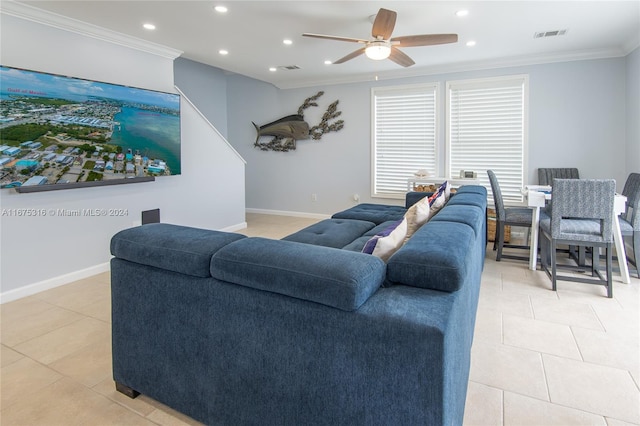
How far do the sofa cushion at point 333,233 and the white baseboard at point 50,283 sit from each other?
2093mm

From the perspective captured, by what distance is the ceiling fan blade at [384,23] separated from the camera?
292 cm

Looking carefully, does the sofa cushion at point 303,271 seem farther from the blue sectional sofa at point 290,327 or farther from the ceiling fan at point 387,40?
the ceiling fan at point 387,40

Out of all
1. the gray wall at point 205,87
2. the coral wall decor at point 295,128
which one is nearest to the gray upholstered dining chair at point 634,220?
the coral wall decor at point 295,128

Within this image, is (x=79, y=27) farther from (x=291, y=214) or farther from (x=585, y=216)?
(x=585, y=216)

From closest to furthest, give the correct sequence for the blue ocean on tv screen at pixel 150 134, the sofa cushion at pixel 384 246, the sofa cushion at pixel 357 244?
the sofa cushion at pixel 384 246
the sofa cushion at pixel 357 244
the blue ocean on tv screen at pixel 150 134

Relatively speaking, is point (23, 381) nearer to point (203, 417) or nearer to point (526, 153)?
point (203, 417)

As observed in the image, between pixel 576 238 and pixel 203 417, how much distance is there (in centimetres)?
336

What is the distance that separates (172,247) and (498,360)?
6.43 feet

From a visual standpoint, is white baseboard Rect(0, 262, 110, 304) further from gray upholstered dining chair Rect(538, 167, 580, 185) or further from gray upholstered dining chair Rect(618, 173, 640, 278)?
gray upholstered dining chair Rect(538, 167, 580, 185)

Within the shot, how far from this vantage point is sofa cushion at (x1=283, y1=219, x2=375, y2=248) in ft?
10.2

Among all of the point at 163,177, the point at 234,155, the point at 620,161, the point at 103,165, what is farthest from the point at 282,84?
the point at 620,161

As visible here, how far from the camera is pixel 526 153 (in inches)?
210

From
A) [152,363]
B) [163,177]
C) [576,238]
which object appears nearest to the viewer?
[152,363]

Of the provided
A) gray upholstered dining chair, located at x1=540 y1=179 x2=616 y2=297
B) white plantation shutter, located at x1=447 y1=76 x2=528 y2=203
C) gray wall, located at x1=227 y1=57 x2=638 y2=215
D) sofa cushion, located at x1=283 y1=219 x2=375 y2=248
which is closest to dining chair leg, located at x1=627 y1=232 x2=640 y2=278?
gray upholstered dining chair, located at x1=540 y1=179 x2=616 y2=297
